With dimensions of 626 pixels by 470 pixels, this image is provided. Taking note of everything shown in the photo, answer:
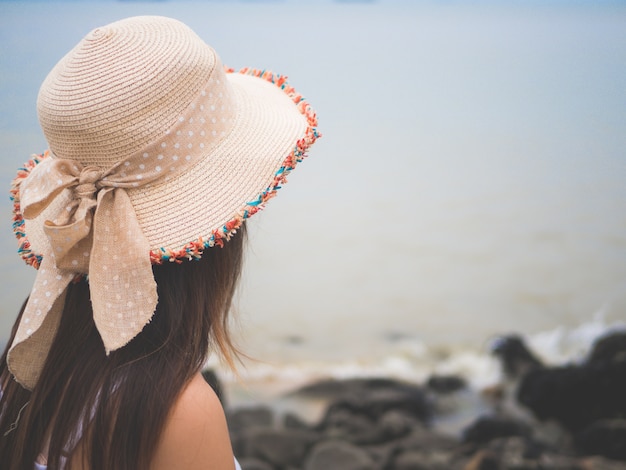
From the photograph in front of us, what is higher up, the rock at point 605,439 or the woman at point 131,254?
the woman at point 131,254

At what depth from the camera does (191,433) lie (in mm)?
1029

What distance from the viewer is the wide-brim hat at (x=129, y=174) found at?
42.0 inches

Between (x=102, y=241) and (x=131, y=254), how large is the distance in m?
0.06

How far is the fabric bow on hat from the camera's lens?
1.06m

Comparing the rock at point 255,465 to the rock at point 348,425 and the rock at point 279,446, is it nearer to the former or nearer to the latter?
the rock at point 279,446

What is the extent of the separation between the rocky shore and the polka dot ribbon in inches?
67.7

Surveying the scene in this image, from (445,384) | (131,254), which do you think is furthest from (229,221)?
(445,384)

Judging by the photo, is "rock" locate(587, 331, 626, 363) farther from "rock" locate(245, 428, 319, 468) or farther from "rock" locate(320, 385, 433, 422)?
"rock" locate(245, 428, 319, 468)

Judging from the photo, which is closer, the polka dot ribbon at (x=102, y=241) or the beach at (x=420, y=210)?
the polka dot ribbon at (x=102, y=241)

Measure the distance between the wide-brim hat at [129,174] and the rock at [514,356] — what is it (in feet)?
8.33

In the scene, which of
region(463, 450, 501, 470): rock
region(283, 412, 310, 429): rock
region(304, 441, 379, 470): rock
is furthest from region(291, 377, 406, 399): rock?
region(463, 450, 501, 470): rock

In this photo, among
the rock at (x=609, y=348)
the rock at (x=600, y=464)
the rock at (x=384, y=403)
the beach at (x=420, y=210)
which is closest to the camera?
the rock at (x=600, y=464)

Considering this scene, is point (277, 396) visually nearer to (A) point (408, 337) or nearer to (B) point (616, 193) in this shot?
(A) point (408, 337)

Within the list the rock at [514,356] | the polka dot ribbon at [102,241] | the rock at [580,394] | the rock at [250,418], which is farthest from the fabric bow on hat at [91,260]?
the rock at [514,356]
